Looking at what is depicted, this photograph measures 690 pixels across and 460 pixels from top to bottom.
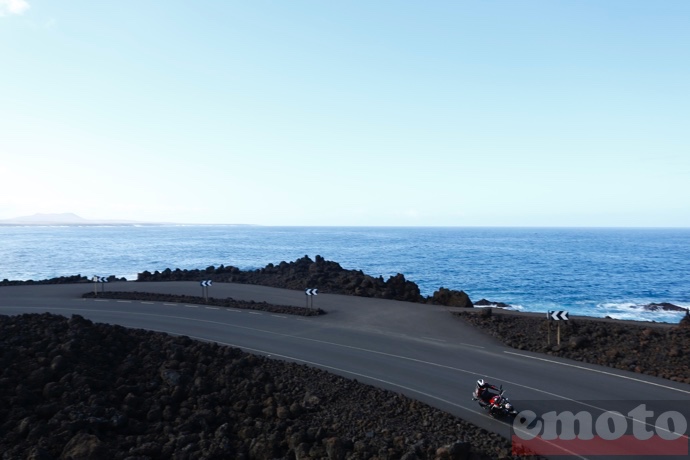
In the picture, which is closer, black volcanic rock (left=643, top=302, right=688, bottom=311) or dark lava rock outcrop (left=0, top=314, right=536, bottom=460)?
dark lava rock outcrop (left=0, top=314, right=536, bottom=460)

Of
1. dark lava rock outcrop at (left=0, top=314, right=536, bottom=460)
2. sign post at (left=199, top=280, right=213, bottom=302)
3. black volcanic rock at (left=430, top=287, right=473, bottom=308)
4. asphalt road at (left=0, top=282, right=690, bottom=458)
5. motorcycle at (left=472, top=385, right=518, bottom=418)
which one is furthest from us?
black volcanic rock at (left=430, top=287, right=473, bottom=308)

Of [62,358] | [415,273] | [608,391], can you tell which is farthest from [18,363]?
[415,273]

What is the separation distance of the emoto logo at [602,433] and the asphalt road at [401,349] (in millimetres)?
260

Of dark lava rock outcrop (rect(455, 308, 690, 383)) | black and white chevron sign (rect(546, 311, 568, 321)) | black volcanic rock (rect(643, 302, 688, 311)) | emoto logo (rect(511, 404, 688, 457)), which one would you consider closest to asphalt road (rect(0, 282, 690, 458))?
emoto logo (rect(511, 404, 688, 457))

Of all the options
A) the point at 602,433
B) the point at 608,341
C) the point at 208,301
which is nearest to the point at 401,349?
the point at 602,433

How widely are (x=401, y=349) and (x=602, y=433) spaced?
9.19 metres

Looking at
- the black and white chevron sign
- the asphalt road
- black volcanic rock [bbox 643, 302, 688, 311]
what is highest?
the black and white chevron sign

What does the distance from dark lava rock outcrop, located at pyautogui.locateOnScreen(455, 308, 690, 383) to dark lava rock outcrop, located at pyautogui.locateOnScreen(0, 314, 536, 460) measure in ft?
30.8

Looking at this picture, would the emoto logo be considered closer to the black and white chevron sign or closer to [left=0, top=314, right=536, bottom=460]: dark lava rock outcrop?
[left=0, top=314, right=536, bottom=460]: dark lava rock outcrop

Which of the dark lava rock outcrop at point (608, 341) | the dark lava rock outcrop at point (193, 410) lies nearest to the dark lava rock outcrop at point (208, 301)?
the dark lava rock outcrop at point (193, 410)

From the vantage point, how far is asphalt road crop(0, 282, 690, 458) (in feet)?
47.4

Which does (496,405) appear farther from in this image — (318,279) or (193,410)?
(318,279)

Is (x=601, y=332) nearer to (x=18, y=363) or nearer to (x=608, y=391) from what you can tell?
(x=608, y=391)

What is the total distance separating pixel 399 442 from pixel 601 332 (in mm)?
14382
